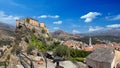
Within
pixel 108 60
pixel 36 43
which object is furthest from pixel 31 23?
pixel 108 60

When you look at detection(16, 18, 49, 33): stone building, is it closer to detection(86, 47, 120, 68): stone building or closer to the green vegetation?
the green vegetation

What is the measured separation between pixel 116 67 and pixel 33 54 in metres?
32.7

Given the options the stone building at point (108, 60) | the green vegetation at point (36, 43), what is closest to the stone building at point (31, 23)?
the green vegetation at point (36, 43)

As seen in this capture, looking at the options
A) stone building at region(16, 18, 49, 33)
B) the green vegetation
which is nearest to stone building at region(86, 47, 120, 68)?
the green vegetation

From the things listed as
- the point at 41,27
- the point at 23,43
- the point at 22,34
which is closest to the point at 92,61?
the point at 23,43

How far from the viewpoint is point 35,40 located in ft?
203

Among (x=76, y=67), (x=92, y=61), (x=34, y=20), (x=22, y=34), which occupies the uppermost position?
(x=34, y=20)

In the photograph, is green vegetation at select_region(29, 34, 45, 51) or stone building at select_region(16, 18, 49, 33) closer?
green vegetation at select_region(29, 34, 45, 51)

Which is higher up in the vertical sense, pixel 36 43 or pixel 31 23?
pixel 31 23

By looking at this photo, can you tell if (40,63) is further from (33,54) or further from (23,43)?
(23,43)

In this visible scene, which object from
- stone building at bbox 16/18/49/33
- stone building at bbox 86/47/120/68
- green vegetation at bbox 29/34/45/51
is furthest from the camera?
stone building at bbox 16/18/49/33

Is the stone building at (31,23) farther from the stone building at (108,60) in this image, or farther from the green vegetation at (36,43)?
the stone building at (108,60)

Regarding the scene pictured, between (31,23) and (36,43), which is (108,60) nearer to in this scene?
(36,43)

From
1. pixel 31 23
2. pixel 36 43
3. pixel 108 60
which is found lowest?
pixel 108 60
